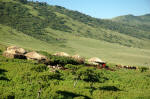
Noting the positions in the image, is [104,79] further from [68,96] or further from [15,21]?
[15,21]

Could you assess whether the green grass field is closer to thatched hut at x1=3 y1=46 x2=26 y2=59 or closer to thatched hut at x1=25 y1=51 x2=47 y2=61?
thatched hut at x1=3 y1=46 x2=26 y2=59

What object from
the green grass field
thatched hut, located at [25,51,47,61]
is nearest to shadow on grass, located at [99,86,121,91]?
thatched hut, located at [25,51,47,61]

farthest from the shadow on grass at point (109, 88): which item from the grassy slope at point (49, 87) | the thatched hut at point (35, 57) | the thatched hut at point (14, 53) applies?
the thatched hut at point (14, 53)

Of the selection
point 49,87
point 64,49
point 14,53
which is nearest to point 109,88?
point 49,87

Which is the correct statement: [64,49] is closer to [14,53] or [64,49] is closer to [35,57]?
[35,57]

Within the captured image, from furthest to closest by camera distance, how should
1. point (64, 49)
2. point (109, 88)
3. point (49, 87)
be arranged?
point (64, 49), point (109, 88), point (49, 87)

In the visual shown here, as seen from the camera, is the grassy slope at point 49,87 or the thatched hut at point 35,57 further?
the thatched hut at point 35,57

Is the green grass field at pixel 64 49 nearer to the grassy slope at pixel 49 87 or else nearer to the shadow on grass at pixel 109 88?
the grassy slope at pixel 49 87

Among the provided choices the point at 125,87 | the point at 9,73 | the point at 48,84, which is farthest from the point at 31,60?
the point at 125,87

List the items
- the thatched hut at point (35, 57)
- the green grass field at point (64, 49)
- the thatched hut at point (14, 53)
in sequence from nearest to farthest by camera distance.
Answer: the thatched hut at point (14, 53), the thatched hut at point (35, 57), the green grass field at point (64, 49)

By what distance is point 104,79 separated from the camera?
41812 mm

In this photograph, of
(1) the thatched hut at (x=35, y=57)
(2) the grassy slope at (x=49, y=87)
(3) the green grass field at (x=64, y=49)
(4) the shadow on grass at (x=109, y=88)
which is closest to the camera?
(2) the grassy slope at (x=49, y=87)

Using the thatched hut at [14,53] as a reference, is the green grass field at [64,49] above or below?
below

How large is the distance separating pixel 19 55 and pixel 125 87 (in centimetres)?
2972
